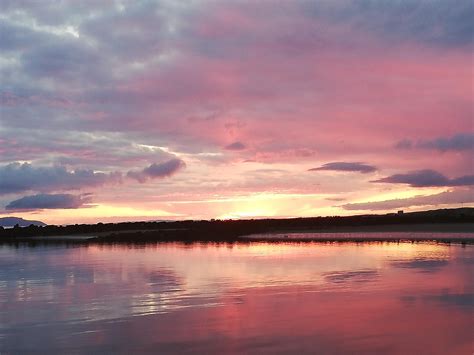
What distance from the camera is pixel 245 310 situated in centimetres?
2155

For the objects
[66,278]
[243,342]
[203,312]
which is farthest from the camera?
[66,278]

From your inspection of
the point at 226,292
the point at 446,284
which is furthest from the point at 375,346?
the point at 446,284

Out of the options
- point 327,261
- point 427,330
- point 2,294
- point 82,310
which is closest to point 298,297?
point 427,330

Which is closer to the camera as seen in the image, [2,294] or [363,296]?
[363,296]

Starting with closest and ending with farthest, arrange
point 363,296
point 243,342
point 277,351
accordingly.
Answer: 1. point 277,351
2. point 243,342
3. point 363,296

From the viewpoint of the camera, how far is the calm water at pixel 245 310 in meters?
16.5

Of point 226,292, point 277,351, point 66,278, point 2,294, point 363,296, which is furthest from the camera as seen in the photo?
point 66,278

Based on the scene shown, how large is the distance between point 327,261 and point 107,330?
26893 millimetres

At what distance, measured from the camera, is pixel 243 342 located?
16516mm

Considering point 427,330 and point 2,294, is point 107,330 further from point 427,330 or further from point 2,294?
point 2,294

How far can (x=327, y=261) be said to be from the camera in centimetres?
4278

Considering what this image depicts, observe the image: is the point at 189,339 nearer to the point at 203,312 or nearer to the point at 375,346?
the point at 203,312

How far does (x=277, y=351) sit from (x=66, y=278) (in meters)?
22.8

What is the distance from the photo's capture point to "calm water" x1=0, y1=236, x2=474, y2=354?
16.5 metres
